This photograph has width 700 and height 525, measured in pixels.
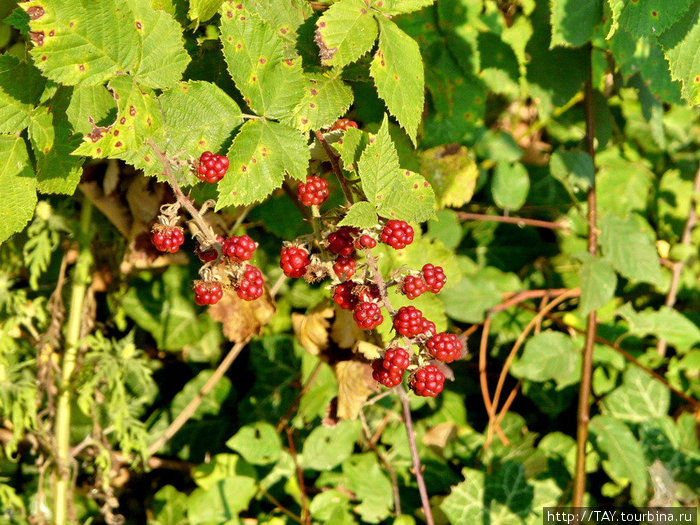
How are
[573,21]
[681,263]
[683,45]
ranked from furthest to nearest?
1. [681,263]
2. [573,21]
3. [683,45]

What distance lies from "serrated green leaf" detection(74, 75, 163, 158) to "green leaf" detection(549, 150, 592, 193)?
141 centimetres

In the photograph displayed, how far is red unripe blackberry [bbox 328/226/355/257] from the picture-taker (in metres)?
1.22

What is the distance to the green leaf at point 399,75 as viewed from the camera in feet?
4.16

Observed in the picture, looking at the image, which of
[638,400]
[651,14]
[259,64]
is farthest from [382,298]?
[638,400]

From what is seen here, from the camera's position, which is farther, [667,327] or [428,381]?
[667,327]

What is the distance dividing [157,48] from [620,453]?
187 centimetres

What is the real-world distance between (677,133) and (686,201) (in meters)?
0.36

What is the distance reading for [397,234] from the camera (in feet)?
3.90

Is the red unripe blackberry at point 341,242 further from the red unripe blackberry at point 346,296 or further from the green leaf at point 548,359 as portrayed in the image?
the green leaf at point 548,359

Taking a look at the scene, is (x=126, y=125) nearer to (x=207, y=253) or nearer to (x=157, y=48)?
(x=157, y=48)

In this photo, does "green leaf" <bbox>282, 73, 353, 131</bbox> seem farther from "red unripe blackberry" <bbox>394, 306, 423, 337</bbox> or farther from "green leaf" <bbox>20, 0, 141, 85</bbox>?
"red unripe blackberry" <bbox>394, 306, 423, 337</bbox>

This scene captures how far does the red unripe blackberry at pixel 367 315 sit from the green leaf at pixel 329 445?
1118 mm

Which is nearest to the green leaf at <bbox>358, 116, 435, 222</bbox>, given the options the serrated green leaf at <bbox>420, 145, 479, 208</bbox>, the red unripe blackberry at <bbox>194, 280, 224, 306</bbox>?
the red unripe blackberry at <bbox>194, 280, 224, 306</bbox>

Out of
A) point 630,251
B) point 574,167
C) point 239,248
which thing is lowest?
point 630,251
